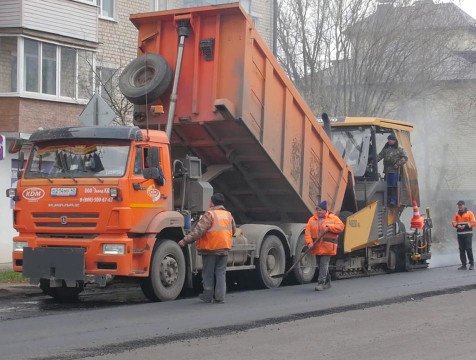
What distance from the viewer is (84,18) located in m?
22.9

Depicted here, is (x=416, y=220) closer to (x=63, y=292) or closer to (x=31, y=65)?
(x=63, y=292)

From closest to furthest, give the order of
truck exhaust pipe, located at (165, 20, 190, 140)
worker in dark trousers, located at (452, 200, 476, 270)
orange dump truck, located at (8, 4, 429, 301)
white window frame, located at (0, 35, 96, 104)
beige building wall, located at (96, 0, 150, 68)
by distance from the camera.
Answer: orange dump truck, located at (8, 4, 429, 301), truck exhaust pipe, located at (165, 20, 190, 140), worker in dark trousers, located at (452, 200, 476, 270), white window frame, located at (0, 35, 96, 104), beige building wall, located at (96, 0, 150, 68)

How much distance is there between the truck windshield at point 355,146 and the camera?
17422 mm

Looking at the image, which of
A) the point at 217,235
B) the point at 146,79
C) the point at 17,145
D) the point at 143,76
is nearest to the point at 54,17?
the point at 143,76

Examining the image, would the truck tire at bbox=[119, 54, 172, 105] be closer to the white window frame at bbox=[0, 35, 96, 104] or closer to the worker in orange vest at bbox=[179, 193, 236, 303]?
the worker in orange vest at bbox=[179, 193, 236, 303]

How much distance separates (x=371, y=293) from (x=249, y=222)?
3.09 meters

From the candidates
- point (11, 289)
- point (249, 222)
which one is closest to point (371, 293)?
point (249, 222)

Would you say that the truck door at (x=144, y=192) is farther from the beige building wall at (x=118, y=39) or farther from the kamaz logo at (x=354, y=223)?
the beige building wall at (x=118, y=39)

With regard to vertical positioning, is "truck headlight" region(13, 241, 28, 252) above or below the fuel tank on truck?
below

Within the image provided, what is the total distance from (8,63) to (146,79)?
899 cm

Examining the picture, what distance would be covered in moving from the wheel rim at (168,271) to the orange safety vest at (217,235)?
47 cm

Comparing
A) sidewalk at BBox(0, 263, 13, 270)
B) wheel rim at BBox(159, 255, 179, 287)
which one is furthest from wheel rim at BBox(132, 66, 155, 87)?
sidewalk at BBox(0, 263, 13, 270)

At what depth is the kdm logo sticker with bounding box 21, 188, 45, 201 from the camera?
12305mm

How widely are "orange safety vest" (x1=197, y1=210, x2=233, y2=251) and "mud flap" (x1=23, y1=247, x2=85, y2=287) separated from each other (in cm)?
168
